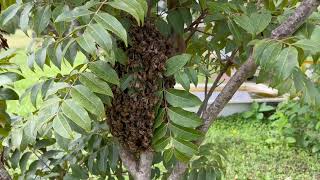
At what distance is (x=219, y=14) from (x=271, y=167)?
2667 millimetres

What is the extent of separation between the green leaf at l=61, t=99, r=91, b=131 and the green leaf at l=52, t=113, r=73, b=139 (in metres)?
0.01

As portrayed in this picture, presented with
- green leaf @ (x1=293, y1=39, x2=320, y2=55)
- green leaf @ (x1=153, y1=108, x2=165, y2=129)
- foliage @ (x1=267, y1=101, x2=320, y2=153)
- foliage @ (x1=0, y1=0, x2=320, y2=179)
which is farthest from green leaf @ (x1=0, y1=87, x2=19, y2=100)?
foliage @ (x1=267, y1=101, x2=320, y2=153)

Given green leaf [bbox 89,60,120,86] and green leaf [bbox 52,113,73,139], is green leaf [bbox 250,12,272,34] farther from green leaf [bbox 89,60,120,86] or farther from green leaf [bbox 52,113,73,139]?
green leaf [bbox 52,113,73,139]

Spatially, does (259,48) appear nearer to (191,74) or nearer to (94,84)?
(191,74)

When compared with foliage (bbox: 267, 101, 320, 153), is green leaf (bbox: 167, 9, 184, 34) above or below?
above

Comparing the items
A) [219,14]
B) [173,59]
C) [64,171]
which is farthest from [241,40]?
[64,171]

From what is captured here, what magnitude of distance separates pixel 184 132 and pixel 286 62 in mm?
297

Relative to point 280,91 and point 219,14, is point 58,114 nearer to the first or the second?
point 219,14

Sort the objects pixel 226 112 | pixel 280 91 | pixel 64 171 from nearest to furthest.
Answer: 1. pixel 280 91
2. pixel 64 171
3. pixel 226 112

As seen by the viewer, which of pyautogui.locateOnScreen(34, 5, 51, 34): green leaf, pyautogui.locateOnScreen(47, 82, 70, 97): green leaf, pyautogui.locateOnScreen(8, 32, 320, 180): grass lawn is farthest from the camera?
pyautogui.locateOnScreen(8, 32, 320, 180): grass lawn

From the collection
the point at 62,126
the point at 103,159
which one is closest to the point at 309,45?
the point at 62,126

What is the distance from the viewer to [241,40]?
1.19 m

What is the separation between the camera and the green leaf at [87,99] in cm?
92

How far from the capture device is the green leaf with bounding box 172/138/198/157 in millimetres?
1100
